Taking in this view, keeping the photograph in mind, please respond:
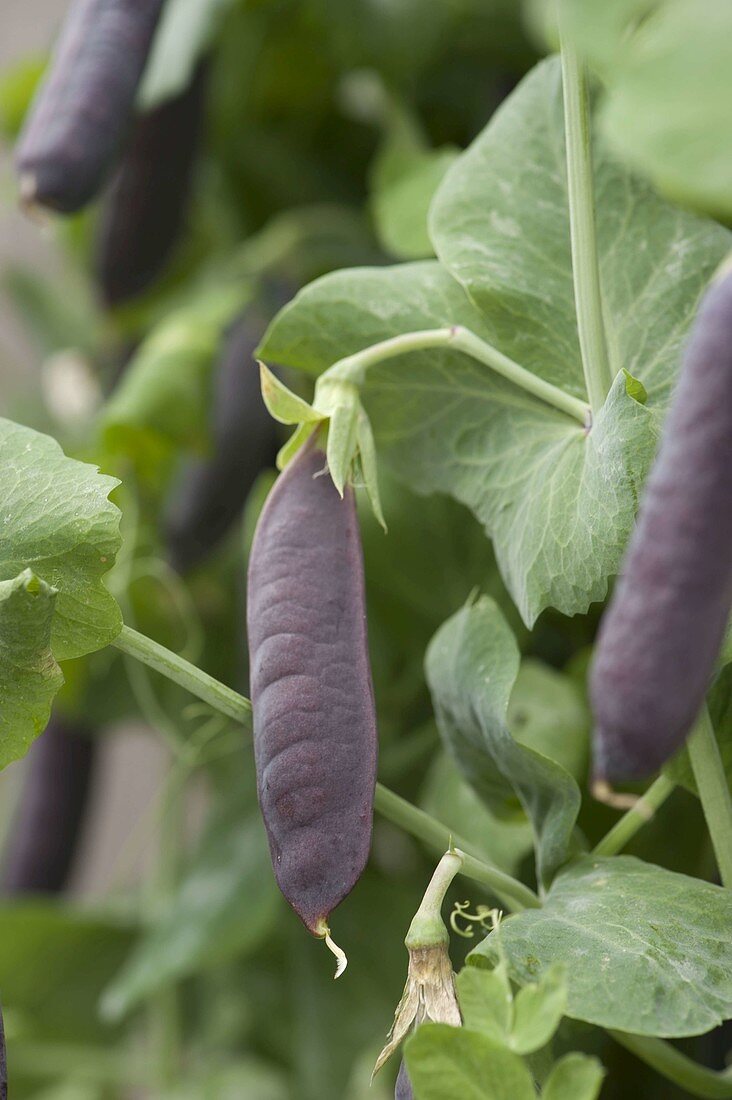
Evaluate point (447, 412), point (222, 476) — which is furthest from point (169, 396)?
point (447, 412)

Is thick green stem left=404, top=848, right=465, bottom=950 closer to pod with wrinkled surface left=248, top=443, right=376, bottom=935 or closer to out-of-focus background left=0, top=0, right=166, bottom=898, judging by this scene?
pod with wrinkled surface left=248, top=443, right=376, bottom=935

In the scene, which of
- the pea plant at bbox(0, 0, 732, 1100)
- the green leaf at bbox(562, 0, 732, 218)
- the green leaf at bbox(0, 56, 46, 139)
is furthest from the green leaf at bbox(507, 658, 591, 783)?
the green leaf at bbox(0, 56, 46, 139)

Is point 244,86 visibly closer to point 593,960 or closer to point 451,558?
point 451,558

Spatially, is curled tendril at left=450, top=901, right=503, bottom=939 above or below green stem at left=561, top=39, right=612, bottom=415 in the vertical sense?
below

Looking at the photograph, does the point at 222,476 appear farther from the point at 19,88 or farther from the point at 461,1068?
the point at 461,1068

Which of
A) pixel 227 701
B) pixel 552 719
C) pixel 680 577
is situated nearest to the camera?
pixel 680 577

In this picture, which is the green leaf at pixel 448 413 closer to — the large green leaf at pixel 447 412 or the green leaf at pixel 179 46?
the large green leaf at pixel 447 412

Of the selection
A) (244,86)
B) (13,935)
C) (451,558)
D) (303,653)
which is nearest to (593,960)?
(303,653)
